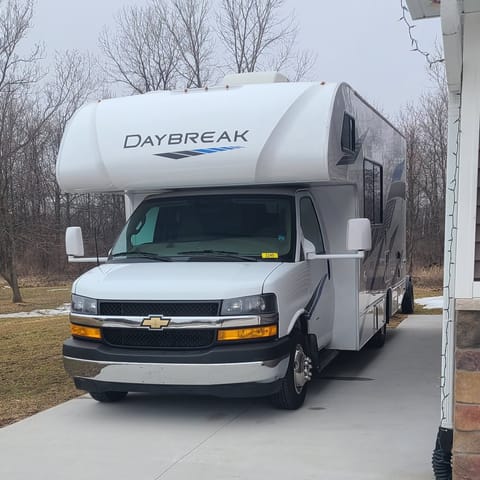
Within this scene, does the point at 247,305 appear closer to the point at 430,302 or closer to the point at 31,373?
the point at 31,373

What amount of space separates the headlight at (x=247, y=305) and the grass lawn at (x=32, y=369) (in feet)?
7.49

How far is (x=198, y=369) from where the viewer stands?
541cm

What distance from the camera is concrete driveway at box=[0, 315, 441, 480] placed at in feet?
15.1

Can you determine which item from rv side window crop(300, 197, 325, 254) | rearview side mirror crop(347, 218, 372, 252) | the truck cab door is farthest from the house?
rv side window crop(300, 197, 325, 254)

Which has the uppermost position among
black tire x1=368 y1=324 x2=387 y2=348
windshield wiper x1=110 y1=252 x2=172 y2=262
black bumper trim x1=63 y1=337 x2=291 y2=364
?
windshield wiper x1=110 y1=252 x2=172 y2=262

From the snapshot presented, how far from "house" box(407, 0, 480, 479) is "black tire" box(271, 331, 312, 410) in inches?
73.4

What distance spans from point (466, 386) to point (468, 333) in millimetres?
288

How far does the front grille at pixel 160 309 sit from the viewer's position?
17.9ft

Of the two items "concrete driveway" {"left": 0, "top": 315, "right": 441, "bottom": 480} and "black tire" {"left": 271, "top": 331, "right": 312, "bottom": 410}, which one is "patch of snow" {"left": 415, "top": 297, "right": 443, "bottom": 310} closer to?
"concrete driveway" {"left": 0, "top": 315, "right": 441, "bottom": 480}

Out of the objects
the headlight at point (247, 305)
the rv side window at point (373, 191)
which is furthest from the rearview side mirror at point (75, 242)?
the rv side window at point (373, 191)

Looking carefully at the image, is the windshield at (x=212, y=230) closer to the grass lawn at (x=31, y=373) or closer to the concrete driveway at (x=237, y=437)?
the concrete driveway at (x=237, y=437)

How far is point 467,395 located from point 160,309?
107 inches

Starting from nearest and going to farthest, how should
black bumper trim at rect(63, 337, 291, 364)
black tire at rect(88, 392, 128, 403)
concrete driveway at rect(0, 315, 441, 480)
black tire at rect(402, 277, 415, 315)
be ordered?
concrete driveway at rect(0, 315, 441, 480) → black bumper trim at rect(63, 337, 291, 364) → black tire at rect(88, 392, 128, 403) → black tire at rect(402, 277, 415, 315)

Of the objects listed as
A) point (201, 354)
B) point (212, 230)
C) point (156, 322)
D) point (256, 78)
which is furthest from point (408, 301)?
point (156, 322)
